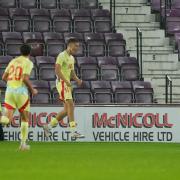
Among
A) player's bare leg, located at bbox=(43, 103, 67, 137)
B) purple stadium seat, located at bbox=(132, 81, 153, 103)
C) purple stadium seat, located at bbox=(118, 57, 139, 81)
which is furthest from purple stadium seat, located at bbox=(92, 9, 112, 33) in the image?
player's bare leg, located at bbox=(43, 103, 67, 137)

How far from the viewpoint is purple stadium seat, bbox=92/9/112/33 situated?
2983cm

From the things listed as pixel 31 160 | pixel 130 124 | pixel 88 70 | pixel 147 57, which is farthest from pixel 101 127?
pixel 31 160

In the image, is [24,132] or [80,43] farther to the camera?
[80,43]

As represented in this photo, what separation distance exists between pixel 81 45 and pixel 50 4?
101 inches

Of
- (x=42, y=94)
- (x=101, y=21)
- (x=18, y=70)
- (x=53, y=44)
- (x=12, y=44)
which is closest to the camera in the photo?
(x=18, y=70)

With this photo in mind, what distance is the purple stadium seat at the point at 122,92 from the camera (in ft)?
88.0

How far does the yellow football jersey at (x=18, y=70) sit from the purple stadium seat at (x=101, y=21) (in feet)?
38.5

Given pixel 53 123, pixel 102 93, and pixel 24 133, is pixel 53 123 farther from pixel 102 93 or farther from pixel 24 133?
pixel 102 93

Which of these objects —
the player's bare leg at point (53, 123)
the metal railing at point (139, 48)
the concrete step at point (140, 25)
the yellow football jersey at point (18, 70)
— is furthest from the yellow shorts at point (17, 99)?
the concrete step at point (140, 25)

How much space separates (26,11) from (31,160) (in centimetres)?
1503

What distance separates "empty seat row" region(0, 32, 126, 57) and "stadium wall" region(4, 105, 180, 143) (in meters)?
3.64

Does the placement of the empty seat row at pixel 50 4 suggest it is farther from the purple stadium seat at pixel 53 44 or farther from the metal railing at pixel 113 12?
the purple stadium seat at pixel 53 44

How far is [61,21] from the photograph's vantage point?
29359mm

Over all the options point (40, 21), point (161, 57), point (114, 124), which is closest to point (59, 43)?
point (40, 21)
